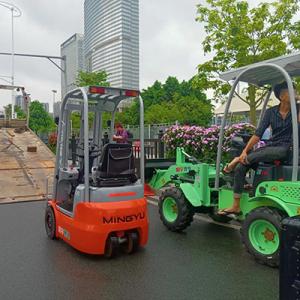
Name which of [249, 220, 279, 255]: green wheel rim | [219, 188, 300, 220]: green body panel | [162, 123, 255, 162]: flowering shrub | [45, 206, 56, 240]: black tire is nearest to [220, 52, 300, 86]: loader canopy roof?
[219, 188, 300, 220]: green body panel

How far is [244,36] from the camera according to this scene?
42.3 feet

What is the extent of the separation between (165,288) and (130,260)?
3.10 ft

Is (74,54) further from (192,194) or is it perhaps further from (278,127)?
(278,127)

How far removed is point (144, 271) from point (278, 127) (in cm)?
237

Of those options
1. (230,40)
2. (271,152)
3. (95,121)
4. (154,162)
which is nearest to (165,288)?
(271,152)

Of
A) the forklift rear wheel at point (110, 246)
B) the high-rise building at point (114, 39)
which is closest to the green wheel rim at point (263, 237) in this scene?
the forklift rear wheel at point (110, 246)

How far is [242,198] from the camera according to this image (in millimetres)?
5074

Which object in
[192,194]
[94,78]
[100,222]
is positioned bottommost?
[100,222]

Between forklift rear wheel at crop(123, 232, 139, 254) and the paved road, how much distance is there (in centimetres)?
10

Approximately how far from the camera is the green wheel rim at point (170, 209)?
20.1ft

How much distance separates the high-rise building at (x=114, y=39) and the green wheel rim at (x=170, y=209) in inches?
871

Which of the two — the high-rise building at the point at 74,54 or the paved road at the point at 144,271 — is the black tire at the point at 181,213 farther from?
the high-rise building at the point at 74,54

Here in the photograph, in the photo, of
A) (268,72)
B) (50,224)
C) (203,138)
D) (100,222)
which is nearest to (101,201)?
(100,222)

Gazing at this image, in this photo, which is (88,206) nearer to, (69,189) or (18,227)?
(69,189)
